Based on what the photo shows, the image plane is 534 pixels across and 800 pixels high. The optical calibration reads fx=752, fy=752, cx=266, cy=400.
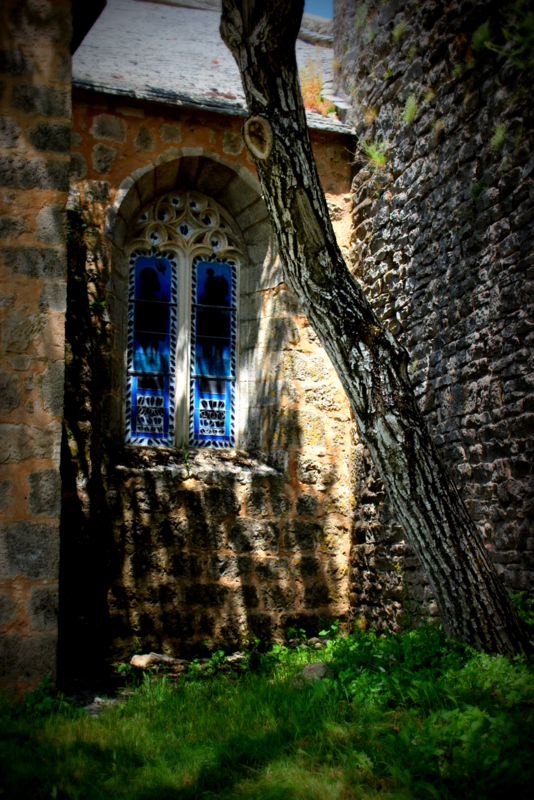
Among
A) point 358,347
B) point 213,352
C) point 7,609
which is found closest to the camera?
point 358,347

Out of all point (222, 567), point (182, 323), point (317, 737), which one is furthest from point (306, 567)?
point (317, 737)

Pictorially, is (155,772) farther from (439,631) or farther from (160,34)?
(160,34)

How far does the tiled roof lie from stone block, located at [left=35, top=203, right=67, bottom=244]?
8.29 ft

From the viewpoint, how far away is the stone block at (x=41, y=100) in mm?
4500

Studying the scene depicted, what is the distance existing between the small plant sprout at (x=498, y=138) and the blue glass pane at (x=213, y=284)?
321cm

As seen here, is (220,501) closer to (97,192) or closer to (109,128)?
(97,192)

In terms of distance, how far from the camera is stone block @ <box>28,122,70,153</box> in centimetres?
451

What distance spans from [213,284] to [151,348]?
3.04 feet

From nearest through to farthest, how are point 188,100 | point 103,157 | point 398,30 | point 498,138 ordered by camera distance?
1. point 498,138
2. point 398,30
3. point 103,157
4. point 188,100

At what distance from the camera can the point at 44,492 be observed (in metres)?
4.25

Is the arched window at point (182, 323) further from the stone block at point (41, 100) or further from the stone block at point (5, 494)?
the stone block at point (5, 494)

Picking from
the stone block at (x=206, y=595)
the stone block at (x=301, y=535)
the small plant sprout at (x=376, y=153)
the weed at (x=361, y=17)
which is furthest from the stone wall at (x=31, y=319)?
the weed at (x=361, y=17)

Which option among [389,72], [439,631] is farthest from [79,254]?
[439,631]

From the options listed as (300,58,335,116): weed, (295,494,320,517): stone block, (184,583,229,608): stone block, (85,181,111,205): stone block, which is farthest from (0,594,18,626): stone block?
(300,58,335,116): weed
